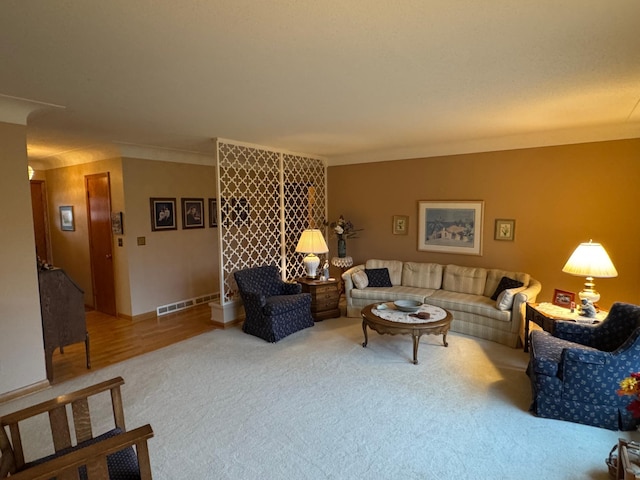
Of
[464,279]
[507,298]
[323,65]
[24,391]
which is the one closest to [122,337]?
[24,391]

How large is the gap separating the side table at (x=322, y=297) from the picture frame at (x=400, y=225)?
1.47 m

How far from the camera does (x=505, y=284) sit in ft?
14.5

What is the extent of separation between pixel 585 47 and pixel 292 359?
3.54m

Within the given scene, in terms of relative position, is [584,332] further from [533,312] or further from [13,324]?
[13,324]

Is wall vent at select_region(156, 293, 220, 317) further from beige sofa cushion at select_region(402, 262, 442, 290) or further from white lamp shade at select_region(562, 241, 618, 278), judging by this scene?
white lamp shade at select_region(562, 241, 618, 278)

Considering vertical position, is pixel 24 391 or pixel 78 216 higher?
pixel 78 216

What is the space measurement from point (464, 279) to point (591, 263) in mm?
1696

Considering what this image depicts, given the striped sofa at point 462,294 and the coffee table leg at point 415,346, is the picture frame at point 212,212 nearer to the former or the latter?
the striped sofa at point 462,294

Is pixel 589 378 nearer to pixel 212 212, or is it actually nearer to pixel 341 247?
pixel 341 247

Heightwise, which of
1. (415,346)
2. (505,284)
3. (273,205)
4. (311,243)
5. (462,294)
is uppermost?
(273,205)

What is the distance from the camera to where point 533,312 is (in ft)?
11.9

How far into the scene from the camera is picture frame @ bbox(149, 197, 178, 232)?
538cm

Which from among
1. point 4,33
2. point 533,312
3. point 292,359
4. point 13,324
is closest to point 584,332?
point 533,312

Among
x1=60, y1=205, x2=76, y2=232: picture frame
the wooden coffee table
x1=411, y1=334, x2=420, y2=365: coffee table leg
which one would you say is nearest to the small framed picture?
the wooden coffee table
